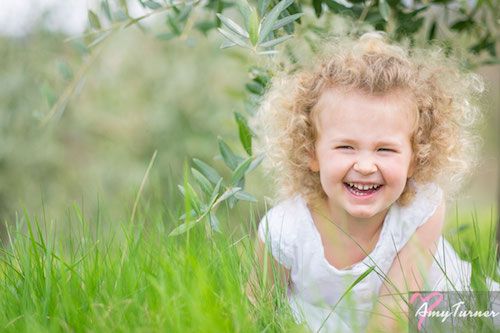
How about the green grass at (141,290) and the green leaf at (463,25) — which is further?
the green leaf at (463,25)

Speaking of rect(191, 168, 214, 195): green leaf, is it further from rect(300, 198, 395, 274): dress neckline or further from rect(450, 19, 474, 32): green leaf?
rect(450, 19, 474, 32): green leaf

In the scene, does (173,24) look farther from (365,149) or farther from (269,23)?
(365,149)

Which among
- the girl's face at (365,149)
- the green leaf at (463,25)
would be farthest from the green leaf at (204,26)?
the green leaf at (463,25)

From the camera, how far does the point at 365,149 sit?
221cm

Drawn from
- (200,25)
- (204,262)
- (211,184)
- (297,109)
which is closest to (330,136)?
(297,109)

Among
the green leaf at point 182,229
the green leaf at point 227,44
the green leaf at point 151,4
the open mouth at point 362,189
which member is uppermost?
the green leaf at point 151,4

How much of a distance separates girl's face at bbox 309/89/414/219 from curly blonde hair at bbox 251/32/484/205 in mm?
43

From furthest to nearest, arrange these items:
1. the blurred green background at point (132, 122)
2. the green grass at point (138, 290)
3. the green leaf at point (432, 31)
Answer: the blurred green background at point (132, 122) < the green leaf at point (432, 31) < the green grass at point (138, 290)

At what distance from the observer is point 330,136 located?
2273mm

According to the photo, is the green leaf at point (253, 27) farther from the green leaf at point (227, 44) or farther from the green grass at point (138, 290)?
the green grass at point (138, 290)

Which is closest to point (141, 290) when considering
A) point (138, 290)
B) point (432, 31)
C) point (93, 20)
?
point (138, 290)

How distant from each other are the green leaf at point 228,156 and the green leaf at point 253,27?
1.41ft

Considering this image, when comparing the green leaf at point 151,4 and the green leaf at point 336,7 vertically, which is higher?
the green leaf at point 151,4

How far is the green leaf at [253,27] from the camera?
1927 mm
